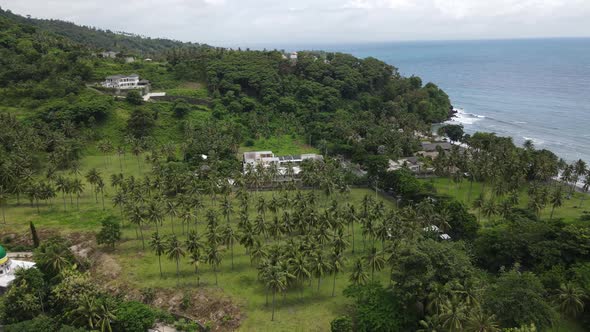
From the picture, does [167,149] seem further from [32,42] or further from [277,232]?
[32,42]

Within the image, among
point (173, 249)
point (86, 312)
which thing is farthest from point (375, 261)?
point (86, 312)

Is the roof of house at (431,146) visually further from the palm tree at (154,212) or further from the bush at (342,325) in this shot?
the bush at (342,325)

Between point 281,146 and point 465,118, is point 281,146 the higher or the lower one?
the lower one

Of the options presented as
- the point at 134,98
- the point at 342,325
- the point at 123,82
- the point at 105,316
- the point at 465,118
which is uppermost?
the point at 123,82

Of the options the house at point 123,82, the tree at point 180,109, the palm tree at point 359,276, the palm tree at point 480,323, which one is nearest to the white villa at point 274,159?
the tree at point 180,109

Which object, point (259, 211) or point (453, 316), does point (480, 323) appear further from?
point (259, 211)

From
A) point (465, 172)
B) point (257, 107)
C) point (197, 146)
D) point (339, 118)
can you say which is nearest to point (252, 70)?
point (257, 107)

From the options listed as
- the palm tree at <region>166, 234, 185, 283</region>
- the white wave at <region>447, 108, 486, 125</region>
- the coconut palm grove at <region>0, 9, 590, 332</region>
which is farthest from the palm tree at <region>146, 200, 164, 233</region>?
the white wave at <region>447, 108, 486, 125</region>
